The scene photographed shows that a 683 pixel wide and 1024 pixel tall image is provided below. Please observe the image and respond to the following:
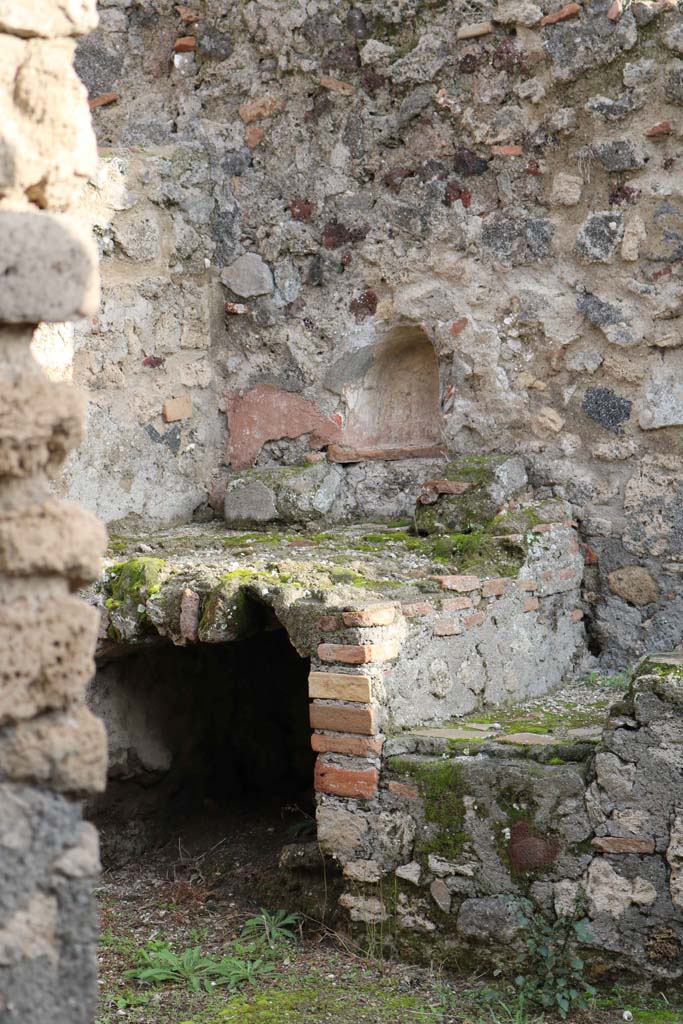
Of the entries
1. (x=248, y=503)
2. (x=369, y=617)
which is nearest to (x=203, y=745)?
→ (x=248, y=503)

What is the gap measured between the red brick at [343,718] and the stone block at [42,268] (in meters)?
2.34

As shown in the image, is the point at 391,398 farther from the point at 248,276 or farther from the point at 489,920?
the point at 489,920

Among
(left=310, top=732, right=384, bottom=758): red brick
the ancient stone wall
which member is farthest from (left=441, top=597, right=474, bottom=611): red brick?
the ancient stone wall

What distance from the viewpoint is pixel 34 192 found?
2174mm

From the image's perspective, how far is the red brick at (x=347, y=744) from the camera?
13.6ft

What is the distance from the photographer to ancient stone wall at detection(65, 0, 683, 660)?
17.2ft

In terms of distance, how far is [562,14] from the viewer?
527cm

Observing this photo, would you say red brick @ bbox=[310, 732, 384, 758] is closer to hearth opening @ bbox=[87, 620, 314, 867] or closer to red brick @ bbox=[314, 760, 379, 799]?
red brick @ bbox=[314, 760, 379, 799]

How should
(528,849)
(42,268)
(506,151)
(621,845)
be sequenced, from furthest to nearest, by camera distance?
1. (506,151)
2. (528,849)
3. (621,845)
4. (42,268)

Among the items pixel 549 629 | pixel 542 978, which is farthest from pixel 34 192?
pixel 549 629

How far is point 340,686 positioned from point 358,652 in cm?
15

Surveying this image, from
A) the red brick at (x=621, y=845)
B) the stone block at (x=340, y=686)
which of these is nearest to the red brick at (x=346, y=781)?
the stone block at (x=340, y=686)

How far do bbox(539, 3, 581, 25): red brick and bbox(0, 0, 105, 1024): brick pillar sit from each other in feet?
11.9

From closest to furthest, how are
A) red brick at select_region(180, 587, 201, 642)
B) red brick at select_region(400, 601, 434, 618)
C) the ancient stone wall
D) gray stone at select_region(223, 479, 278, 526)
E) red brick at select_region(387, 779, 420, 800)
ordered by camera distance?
red brick at select_region(387, 779, 420, 800) → red brick at select_region(400, 601, 434, 618) → red brick at select_region(180, 587, 201, 642) → the ancient stone wall → gray stone at select_region(223, 479, 278, 526)
